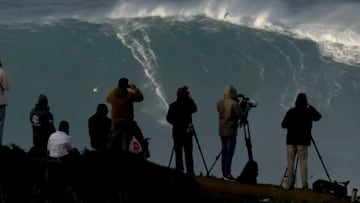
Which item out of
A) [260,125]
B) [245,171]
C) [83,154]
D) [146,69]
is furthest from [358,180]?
[83,154]

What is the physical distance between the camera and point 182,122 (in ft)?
60.8

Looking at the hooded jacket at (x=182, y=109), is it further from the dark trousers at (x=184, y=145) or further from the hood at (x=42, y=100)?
the hood at (x=42, y=100)

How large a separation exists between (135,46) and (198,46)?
267 centimetres

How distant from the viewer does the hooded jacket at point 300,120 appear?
17.2 metres

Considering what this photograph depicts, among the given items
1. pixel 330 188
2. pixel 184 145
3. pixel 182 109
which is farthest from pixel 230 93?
pixel 330 188

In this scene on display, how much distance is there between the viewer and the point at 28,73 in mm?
44344

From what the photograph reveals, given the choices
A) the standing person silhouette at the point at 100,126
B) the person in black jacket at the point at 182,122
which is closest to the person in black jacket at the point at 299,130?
the person in black jacket at the point at 182,122

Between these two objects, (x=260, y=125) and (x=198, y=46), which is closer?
(x=260, y=125)

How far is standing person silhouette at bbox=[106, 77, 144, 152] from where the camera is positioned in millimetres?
17391

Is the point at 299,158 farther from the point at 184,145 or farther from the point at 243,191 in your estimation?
the point at 184,145

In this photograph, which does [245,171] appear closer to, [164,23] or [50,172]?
[50,172]

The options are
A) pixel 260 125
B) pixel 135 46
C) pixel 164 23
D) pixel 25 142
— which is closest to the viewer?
pixel 25 142

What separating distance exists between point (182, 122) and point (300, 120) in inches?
84.9

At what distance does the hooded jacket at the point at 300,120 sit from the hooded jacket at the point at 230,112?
4.21ft
